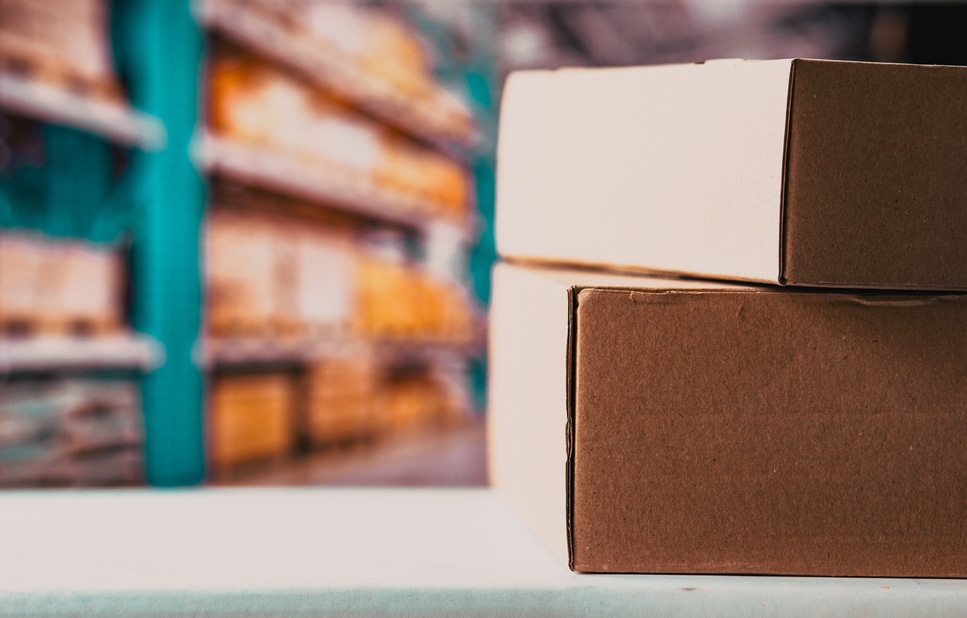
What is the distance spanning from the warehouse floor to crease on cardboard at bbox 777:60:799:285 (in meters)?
2.12

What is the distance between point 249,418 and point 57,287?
2.44ft


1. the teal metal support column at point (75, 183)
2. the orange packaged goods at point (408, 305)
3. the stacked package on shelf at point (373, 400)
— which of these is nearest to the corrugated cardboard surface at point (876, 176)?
the teal metal support column at point (75, 183)


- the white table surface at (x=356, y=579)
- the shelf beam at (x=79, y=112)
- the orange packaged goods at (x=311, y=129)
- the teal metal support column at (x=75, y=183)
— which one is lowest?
the white table surface at (x=356, y=579)

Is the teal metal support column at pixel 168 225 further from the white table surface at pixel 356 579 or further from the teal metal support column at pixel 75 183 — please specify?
the white table surface at pixel 356 579

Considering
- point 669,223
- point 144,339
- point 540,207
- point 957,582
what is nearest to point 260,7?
point 144,339

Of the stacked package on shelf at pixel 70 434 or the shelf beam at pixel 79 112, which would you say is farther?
the stacked package on shelf at pixel 70 434

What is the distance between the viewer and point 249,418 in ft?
8.05

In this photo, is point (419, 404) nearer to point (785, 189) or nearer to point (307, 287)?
point (307, 287)

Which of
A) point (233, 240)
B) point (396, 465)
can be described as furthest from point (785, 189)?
point (396, 465)

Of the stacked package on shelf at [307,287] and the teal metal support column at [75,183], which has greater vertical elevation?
the teal metal support column at [75,183]

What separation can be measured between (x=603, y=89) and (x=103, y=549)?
1.80ft

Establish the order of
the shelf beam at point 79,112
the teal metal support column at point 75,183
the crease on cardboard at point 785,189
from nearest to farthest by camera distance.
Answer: the crease on cardboard at point 785,189, the shelf beam at point 79,112, the teal metal support column at point 75,183

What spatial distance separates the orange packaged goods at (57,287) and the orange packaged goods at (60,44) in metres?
0.39

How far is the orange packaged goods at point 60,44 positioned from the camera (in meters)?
1.75
